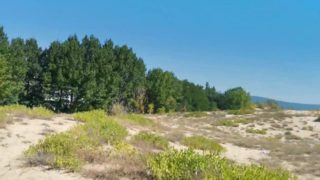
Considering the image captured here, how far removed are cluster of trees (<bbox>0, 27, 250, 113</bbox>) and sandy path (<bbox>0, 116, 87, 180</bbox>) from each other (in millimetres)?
Answer: 43981

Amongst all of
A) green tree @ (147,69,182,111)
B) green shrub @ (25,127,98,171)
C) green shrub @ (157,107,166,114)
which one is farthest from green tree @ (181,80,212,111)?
green shrub @ (25,127,98,171)

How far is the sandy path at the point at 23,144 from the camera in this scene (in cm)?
1193

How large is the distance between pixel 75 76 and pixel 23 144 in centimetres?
5813

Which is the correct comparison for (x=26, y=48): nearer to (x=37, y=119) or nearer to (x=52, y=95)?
(x=52, y=95)

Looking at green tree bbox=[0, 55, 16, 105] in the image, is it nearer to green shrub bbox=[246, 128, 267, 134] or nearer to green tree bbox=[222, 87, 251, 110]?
green shrub bbox=[246, 128, 267, 134]

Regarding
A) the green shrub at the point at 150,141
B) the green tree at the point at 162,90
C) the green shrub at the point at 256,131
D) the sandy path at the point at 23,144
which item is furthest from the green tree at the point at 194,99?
the green shrub at the point at 150,141

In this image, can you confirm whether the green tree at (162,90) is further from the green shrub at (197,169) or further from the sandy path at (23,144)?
the green shrub at (197,169)

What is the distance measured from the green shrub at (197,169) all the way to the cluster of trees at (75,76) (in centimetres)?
5458

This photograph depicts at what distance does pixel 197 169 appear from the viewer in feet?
37.3

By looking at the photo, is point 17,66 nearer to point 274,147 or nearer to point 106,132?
point 274,147

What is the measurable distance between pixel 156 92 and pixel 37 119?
68.0m

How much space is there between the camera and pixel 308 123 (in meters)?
49.0

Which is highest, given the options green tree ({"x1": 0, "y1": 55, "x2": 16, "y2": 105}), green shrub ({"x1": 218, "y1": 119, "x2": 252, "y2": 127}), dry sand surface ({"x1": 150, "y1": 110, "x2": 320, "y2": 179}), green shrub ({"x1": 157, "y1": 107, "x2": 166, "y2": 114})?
green tree ({"x1": 0, "y1": 55, "x2": 16, "y2": 105})

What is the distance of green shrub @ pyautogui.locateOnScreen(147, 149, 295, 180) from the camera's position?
423 inches
